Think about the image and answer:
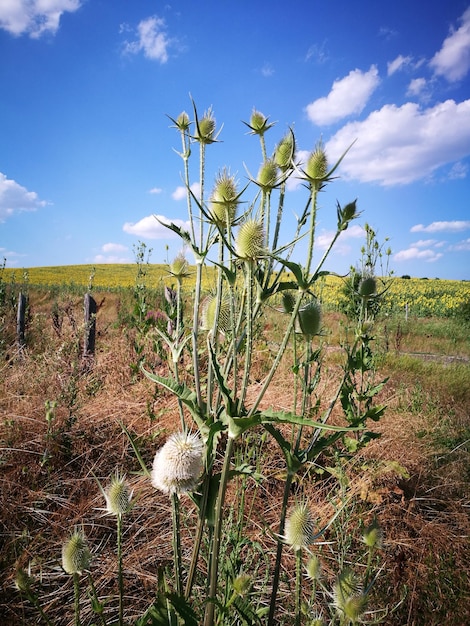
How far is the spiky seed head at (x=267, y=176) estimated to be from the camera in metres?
1.43

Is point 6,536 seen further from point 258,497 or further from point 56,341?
point 56,341

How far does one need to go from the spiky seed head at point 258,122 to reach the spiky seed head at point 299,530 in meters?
1.48

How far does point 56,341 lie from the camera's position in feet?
20.8

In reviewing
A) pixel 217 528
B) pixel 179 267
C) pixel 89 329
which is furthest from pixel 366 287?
pixel 89 329

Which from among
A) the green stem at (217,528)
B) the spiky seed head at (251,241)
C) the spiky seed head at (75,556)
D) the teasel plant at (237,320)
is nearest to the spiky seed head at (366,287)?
the teasel plant at (237,320)

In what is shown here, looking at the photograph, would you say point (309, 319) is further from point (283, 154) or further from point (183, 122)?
point (183, 122)

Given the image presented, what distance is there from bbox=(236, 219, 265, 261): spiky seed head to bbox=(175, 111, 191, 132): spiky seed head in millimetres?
736

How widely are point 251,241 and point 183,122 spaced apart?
2.84ft

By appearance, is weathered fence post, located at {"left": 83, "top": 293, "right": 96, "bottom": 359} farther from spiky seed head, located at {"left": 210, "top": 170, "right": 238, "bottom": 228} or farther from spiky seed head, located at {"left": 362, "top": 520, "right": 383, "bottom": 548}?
spiky seed head, located at {"left": 362, "top": 520, "right": 383, "bottom": 548}

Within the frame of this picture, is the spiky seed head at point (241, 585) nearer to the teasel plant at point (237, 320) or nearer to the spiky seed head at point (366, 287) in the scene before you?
the teasel plant at point (237, 320)

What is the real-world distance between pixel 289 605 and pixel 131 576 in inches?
36.0

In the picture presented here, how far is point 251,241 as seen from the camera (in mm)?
1315

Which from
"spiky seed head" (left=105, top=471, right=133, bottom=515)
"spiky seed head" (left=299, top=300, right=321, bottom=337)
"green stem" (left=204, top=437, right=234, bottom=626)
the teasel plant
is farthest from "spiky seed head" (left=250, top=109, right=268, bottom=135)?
"spiky seed head" (left=105, top=471, right=133, bottom=515)

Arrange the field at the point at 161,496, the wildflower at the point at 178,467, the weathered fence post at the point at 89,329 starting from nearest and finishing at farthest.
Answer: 1. the wildflower at the point at 178,467
2. the field at the point at 161,496
3. the weathered fence post at the point at 89,329
